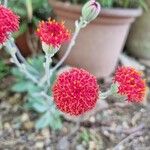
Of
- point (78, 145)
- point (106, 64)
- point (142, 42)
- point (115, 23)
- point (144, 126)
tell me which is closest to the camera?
point (78, 145)

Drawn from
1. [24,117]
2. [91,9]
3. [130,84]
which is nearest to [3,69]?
[24,117]

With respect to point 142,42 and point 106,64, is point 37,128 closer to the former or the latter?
point 106,64

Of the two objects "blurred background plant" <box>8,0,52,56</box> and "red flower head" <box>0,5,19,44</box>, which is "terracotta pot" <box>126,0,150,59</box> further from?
"red flower head" <box>0,5,19,44</box>

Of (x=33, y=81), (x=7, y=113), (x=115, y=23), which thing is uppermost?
(x=115, y=23)

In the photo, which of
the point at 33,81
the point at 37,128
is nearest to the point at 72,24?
the point at 33,81

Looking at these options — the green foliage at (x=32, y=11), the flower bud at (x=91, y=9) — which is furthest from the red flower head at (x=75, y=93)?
the green foliage at (x=32, y=11)

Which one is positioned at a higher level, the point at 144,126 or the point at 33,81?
the point at 33,81


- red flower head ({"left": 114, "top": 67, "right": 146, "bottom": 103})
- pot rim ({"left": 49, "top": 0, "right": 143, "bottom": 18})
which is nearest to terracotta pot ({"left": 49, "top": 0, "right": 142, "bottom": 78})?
pot rim ({"left": 49, "top": 0, "right": 143, "bottom": 18})
